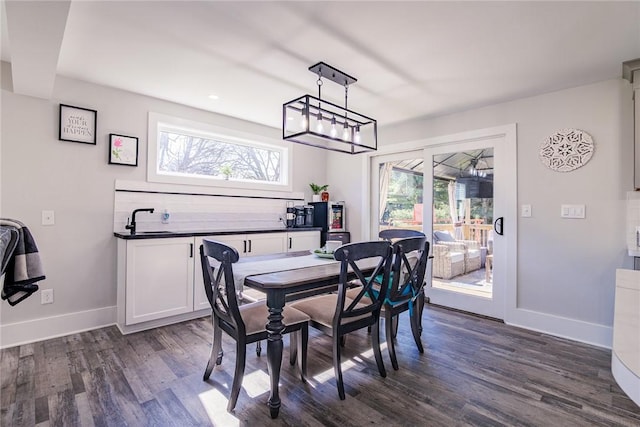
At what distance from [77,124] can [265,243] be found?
2157 millimetres

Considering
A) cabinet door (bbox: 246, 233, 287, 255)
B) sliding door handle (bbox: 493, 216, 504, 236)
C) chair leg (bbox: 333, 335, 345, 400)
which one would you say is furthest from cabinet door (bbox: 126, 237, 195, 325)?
sliding door handle (bbox: 493, 216, 504, 236)

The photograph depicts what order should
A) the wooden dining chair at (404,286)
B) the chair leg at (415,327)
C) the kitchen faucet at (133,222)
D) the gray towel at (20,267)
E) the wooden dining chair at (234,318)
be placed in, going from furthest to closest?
the kitchen faucet at (133,222), the chair leg at (415,327), the wooden dining chair at (404,286), the wooden dining chair at (234,318), the gray towel at (20,267)

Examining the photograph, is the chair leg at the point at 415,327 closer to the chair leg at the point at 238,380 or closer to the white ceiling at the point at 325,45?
the chair leg at the point at 238,380

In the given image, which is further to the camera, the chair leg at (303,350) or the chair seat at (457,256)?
the chair seat at (457,256)

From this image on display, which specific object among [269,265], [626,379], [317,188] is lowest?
[626,379]

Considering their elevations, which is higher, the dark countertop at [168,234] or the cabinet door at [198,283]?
the dark countertop at [168,234]

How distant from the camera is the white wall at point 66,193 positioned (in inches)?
106

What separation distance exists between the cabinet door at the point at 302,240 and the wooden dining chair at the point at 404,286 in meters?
1.82

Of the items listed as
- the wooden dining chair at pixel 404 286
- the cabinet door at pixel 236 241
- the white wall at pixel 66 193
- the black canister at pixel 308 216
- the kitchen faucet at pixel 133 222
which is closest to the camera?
the wooden dining chair at pixel 404 286

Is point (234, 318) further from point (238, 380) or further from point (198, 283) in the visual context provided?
point (198, 283)

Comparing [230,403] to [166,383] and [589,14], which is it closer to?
[166,383]

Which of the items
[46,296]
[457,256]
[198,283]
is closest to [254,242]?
[198,283]

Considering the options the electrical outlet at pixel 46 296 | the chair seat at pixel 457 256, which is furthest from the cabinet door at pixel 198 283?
the chair seat at pixel 457 256

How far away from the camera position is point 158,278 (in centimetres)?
304
